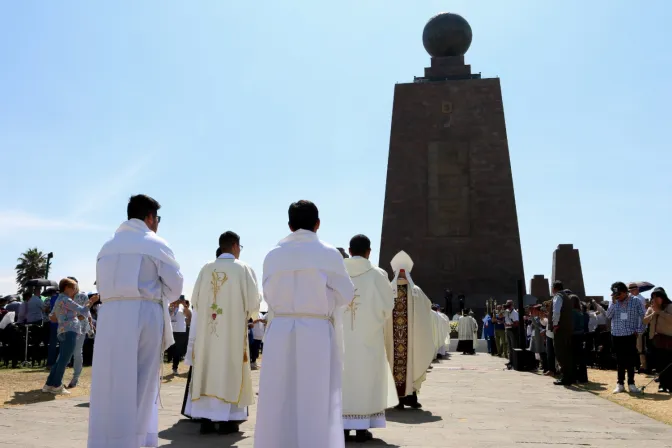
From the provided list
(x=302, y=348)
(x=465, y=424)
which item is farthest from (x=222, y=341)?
(x=465, y=424)

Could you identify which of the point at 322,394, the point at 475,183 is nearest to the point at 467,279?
the point at 475,183

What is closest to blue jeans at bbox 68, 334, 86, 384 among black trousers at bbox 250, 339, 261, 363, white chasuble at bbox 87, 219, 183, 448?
white chasuble at bbox 87, 219, 183, 448

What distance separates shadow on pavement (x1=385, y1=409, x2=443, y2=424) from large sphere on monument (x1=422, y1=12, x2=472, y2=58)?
3034 centimetres

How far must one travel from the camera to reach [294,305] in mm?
4586

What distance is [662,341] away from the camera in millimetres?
10867

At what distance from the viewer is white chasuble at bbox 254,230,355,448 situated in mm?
4445

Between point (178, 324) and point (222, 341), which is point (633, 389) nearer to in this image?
point (222, 341)

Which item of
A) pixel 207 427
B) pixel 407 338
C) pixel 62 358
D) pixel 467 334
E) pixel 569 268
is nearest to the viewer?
pixel 207 427

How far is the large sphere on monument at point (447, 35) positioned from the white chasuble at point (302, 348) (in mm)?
33086

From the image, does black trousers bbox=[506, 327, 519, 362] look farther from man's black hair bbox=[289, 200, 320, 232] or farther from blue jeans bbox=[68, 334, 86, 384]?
man's black hair bbox=[289, 200, 320, 232]

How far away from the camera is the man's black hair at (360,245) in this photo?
264 inches

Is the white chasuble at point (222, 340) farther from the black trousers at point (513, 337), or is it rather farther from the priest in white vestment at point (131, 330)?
the black trousers at point (513, 337)

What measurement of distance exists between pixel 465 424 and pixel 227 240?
3.21 m

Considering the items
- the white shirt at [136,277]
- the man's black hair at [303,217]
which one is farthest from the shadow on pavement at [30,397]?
the man's black hair at [303,217]
